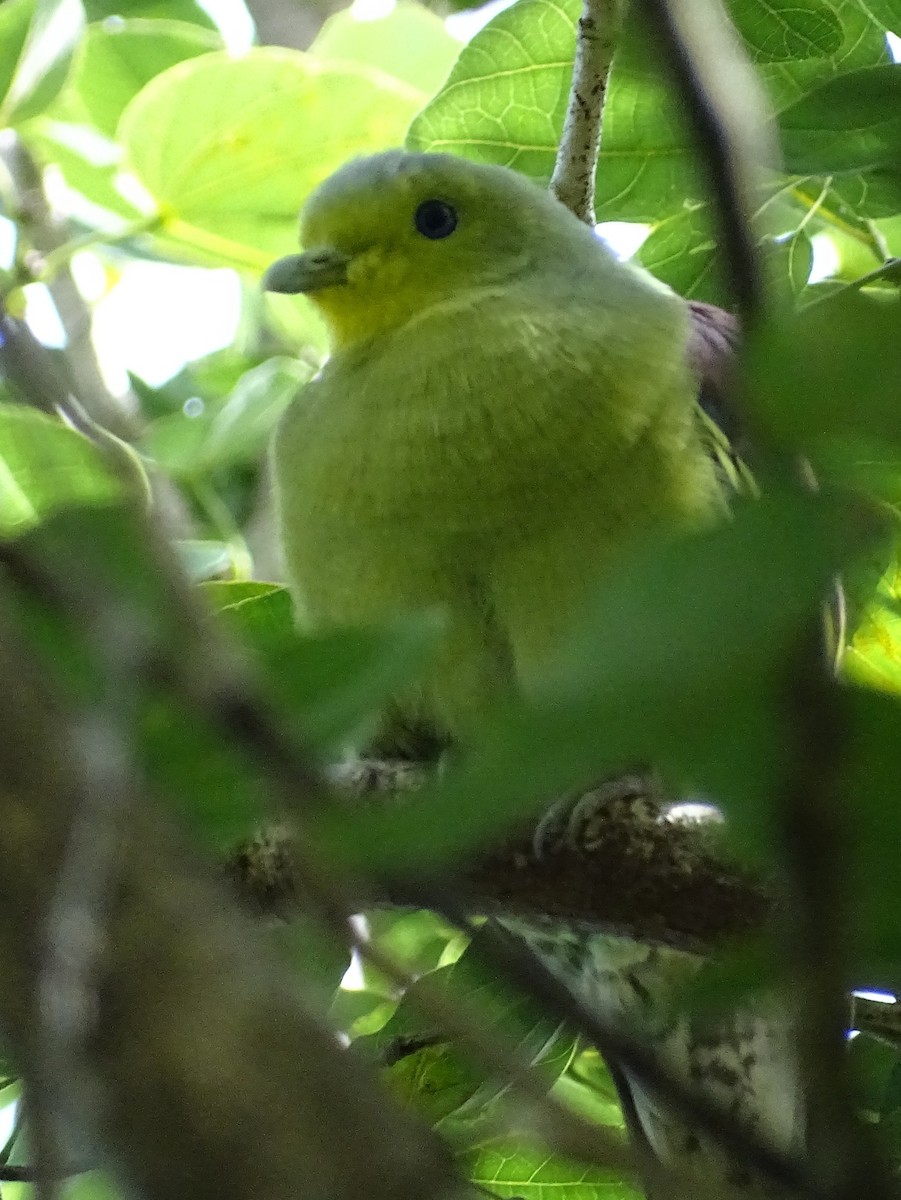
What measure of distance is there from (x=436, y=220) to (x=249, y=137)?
25 centimetres

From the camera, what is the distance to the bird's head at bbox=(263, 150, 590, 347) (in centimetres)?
160

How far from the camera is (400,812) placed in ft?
1.23

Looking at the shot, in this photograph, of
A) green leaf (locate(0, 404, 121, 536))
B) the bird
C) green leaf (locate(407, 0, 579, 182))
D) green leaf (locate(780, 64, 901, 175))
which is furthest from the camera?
green leaf (locate(407, 0, 579, 182))

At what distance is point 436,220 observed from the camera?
164 centimetres

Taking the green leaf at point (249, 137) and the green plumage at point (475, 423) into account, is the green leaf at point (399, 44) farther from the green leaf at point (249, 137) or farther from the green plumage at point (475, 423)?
the green plumage at point (475, 423)

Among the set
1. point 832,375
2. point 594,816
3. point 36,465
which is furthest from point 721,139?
point 36,465

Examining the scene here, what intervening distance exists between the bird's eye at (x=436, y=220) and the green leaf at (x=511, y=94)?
0.25 feet

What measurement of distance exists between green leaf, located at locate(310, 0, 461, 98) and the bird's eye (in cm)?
35

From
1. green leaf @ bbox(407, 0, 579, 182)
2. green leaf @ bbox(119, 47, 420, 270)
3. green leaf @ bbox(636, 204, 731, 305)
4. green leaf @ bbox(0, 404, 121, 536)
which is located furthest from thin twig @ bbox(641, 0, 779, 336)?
green leaf @ bbox(119, 47, 420, 270)

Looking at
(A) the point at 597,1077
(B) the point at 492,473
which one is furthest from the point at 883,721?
(A) the point at 597,1077

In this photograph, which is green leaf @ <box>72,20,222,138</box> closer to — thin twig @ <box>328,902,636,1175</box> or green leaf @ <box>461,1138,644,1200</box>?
green leaf @ <box>461,1138,644,1200</box>

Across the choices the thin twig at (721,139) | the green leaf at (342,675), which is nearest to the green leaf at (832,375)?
the thin twig at (721,139)

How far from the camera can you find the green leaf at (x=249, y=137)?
1663mm

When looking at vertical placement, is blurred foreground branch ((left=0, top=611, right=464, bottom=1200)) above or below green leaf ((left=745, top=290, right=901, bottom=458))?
below
